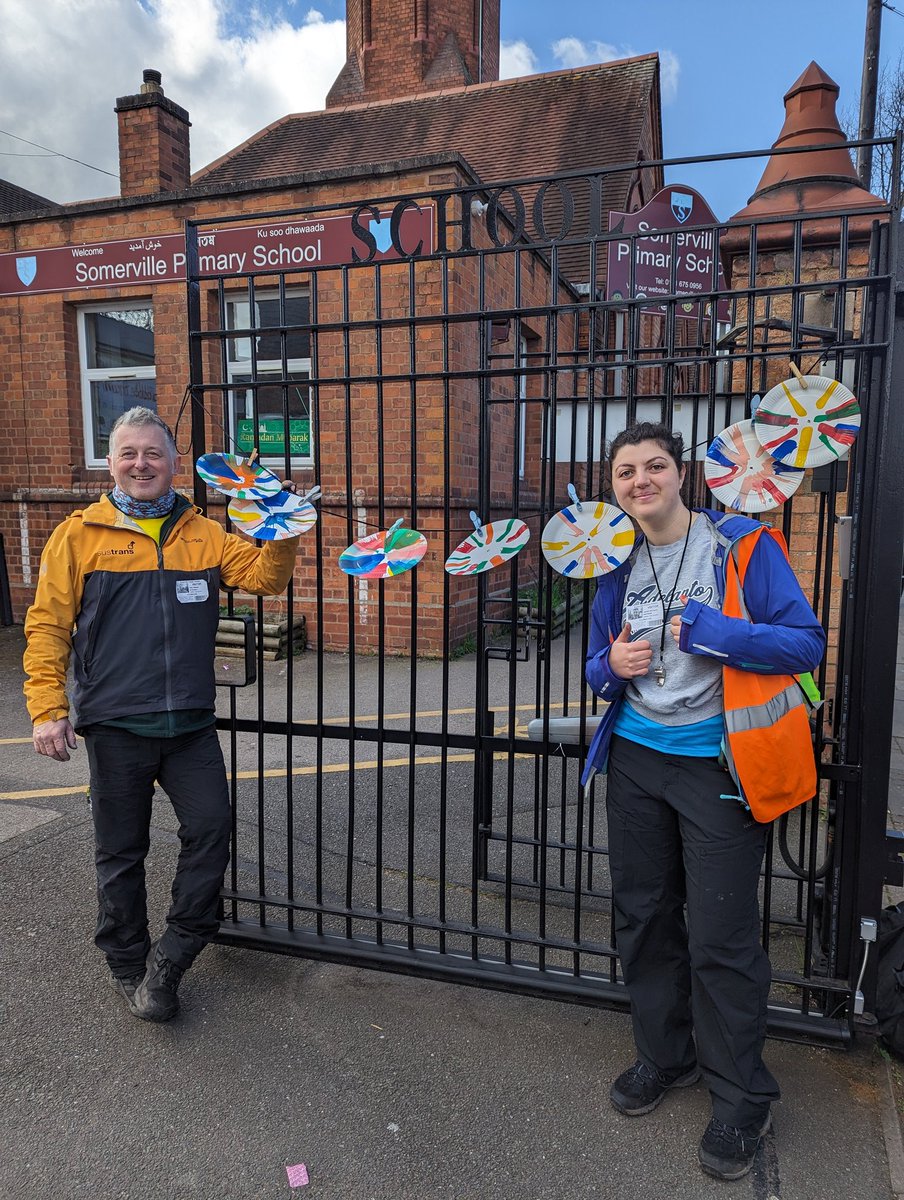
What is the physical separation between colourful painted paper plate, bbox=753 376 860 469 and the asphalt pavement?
1.81m

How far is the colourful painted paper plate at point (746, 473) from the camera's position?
2254 mm

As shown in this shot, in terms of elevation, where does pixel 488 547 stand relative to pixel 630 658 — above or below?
above

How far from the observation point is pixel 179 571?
263 cm

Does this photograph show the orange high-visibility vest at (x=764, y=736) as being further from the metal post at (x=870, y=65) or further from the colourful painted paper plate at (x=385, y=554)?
the metal post at (x=870, y=65)

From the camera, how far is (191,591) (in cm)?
264

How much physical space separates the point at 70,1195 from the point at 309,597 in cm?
646

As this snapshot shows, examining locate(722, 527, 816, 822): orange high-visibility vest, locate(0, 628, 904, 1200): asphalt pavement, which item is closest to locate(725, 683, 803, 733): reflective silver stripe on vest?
locate(722, 527, 816, 822): orange high-visibility vest

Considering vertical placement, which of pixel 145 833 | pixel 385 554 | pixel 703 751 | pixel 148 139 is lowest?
pixel 145 833

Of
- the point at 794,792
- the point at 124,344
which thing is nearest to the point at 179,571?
the point at 794,792

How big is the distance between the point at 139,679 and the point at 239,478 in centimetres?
72

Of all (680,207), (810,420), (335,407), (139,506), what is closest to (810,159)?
(680,207)

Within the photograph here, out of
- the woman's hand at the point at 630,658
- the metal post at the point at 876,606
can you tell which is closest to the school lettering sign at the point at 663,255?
the metal post at the point at 876,606

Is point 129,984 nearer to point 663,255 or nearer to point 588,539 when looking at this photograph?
point 588,539

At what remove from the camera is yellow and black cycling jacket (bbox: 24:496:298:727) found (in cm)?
251
